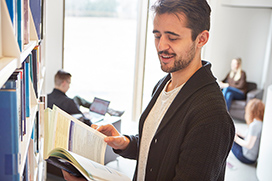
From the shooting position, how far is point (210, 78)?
4.00ft

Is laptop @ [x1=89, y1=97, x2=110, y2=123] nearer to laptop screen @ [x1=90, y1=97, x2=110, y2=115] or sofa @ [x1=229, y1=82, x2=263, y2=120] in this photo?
laptop screen @ [x1=90, y1=97, x2=110, y2=115]

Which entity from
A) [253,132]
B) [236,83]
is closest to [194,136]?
[253,132]

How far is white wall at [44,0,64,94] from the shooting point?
4.52m

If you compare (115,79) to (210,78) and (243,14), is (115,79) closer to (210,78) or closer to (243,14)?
(243,14)

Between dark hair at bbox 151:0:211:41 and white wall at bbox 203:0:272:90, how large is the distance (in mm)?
5710

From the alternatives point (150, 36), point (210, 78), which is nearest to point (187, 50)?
point (210, 78)

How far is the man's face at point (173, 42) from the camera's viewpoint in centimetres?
119

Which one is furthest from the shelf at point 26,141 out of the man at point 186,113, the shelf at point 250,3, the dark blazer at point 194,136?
the shelf at point 250,3

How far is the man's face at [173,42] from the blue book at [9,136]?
0.65 m

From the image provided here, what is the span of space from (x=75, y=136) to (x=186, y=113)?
47 centimetres

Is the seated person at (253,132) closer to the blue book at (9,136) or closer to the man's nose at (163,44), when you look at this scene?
the man's nose at (163,44)

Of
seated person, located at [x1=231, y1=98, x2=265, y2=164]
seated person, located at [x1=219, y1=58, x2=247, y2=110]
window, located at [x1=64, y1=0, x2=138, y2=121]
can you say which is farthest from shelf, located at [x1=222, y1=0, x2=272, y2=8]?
seated person, located at [x1=231, y1=98, x2=265, y2=164]

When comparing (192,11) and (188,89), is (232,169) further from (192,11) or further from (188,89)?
(192,11)

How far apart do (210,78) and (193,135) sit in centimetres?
26
